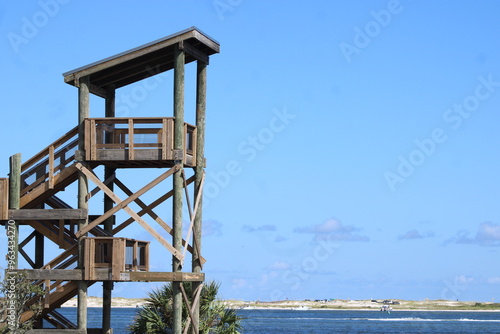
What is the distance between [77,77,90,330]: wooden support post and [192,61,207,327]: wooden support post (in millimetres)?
3410

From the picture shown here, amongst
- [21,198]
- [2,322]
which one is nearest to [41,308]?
[2,322]

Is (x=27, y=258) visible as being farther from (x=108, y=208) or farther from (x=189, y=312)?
(x=189, y=312)

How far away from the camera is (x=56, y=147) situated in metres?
28.9

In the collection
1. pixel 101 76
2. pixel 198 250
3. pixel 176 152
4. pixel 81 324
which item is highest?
pixel 101 76

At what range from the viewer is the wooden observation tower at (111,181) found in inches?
1083

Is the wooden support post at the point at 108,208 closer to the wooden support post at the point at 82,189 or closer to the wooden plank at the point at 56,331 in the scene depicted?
the wooden support post at the point at 82,189

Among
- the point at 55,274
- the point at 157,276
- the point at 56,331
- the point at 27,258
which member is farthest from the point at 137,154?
the point at 27,258

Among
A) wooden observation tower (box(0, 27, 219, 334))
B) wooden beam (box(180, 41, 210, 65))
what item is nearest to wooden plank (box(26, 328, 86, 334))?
wooden observation tower (box(0, 27, 219, 334))

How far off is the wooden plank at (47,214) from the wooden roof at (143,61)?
3926 millimetres

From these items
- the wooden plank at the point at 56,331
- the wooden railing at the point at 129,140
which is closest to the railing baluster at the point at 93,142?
the wooden railing at the point at 129,140

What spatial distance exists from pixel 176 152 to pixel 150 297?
5632 millimetres

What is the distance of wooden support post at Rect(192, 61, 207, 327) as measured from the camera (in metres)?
29.3

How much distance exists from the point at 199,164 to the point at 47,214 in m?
4.90

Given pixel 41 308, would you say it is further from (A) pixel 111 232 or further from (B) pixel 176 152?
(B) pixel 176 152
